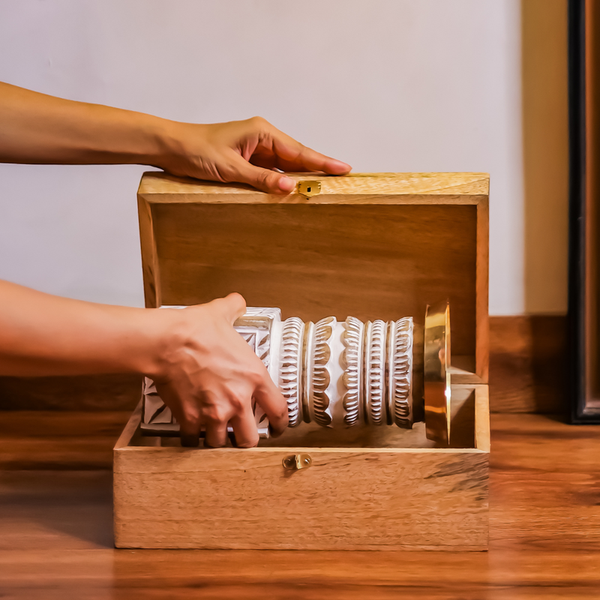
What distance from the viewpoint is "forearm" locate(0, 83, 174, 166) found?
0.78 metres

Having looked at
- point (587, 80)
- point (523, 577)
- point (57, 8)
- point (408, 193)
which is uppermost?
point (57, 8)

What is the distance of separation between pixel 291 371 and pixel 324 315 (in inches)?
7.9

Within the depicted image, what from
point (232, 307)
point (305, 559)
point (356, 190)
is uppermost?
point (356, 190)

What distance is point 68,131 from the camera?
2.59ft

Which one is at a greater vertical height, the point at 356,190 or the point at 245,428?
A: the point at 356,190

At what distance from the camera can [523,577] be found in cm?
59

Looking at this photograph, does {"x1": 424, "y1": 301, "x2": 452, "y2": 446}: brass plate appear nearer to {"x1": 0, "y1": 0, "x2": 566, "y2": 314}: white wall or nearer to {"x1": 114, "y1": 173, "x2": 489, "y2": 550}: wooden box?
{"x1": 114, "y1": 173, "x2": 489, "y2": 550}: wooden box

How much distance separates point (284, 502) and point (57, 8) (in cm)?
74

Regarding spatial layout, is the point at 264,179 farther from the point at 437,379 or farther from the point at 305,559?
the point at 305,559

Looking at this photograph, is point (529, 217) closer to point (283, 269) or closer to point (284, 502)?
point (283, 269)

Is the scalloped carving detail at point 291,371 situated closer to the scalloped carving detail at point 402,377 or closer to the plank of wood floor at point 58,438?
the scalloped carving detail at point 402,377

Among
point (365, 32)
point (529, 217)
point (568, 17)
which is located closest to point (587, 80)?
point (568, 17)

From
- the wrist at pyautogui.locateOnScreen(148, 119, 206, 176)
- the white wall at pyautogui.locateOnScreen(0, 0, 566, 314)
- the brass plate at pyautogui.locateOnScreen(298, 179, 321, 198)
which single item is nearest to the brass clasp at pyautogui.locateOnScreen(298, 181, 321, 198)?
the brass plate at pyautogui.locateOnScreen(298, 179, 321, 198)

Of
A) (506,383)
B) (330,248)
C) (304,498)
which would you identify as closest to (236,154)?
(330,248)
